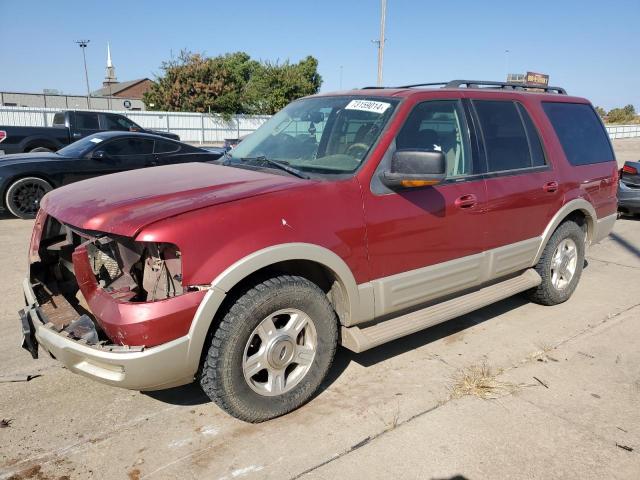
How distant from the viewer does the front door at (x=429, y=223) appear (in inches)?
127

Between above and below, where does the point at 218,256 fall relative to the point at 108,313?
above

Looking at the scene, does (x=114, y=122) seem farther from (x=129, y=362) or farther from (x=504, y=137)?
(x=129, y=362)

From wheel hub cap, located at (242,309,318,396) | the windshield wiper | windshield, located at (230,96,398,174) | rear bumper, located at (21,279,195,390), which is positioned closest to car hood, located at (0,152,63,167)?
windshield, located at (230,96,398,174)

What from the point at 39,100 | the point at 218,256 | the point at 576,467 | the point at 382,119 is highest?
the point at 39,100

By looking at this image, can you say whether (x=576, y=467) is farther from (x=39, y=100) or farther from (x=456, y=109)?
(x=39, y=100)

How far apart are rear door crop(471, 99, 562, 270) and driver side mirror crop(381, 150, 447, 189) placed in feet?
2.94

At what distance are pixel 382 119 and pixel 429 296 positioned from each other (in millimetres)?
1233

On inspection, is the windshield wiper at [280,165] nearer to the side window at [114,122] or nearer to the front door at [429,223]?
the front door at [429,223]

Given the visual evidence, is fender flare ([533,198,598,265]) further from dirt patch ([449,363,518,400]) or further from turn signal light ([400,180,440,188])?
turn signal light ([400,180,440,188])

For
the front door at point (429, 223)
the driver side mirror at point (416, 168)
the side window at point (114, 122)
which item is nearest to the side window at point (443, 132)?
the front door at point (429, 223)

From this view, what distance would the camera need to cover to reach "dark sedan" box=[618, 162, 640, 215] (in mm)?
9094

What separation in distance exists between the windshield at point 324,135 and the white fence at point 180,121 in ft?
75.8

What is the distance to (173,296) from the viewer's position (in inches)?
98.7

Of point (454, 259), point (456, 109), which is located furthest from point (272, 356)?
point (456, 109)
